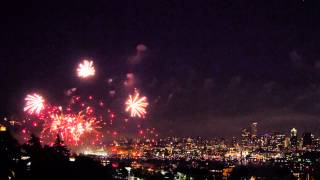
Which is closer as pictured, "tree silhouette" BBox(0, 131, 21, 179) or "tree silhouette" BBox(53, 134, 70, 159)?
"tree silhouette" BBox(0, 131, 21, 179)

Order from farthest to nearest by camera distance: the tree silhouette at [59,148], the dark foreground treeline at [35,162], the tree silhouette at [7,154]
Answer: the tree silhouette at [59,148]
the dark foreground treeline at [35,162]
the tree silhouette at [7,154]

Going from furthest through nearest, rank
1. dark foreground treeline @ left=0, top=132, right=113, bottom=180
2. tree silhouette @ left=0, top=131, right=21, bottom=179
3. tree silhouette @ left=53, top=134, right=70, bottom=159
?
tree silhouette @ left=53, top=134, right=70, bottom=159
dark foreground treeline @ left=0, top=132, right=113, bottom=180
tree silhouette @ left=0, top=131, right=21, bottom=179


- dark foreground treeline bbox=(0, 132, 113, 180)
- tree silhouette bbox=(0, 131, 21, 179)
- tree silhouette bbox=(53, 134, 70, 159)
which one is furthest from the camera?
tree silhouette bbox=(53, 134, 70, 159)

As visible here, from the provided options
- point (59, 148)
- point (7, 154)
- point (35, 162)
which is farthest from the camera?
point (59, 148)

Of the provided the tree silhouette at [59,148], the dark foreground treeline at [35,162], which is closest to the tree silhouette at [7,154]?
the dark foreground treeline at [35,162]

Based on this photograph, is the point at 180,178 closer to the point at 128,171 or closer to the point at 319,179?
the point at 128,171

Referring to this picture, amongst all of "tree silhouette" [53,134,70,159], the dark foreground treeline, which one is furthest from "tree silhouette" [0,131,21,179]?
"tree silhouette" [53,134,70,159]

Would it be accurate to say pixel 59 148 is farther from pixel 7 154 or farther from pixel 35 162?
pixel 7 154

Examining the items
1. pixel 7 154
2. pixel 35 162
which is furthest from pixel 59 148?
pixel 7 154

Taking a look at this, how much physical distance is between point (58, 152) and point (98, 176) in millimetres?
13968

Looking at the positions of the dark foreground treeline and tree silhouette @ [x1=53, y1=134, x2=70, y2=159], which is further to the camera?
tree silhouette @ [x1=53, y1=134, x2=70, y2=159]

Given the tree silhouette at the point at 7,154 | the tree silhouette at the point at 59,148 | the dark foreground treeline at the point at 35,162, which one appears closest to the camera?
the tree silhouette at the point at 7,154

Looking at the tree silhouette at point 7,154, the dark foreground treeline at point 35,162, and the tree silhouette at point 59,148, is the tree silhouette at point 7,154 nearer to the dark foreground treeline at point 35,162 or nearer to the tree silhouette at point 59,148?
the dark foreground treeline at point 35,162

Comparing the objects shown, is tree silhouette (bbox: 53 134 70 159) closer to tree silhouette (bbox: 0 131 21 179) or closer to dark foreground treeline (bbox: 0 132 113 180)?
dark foreground treeline (bbox: 0 132 113 180)
